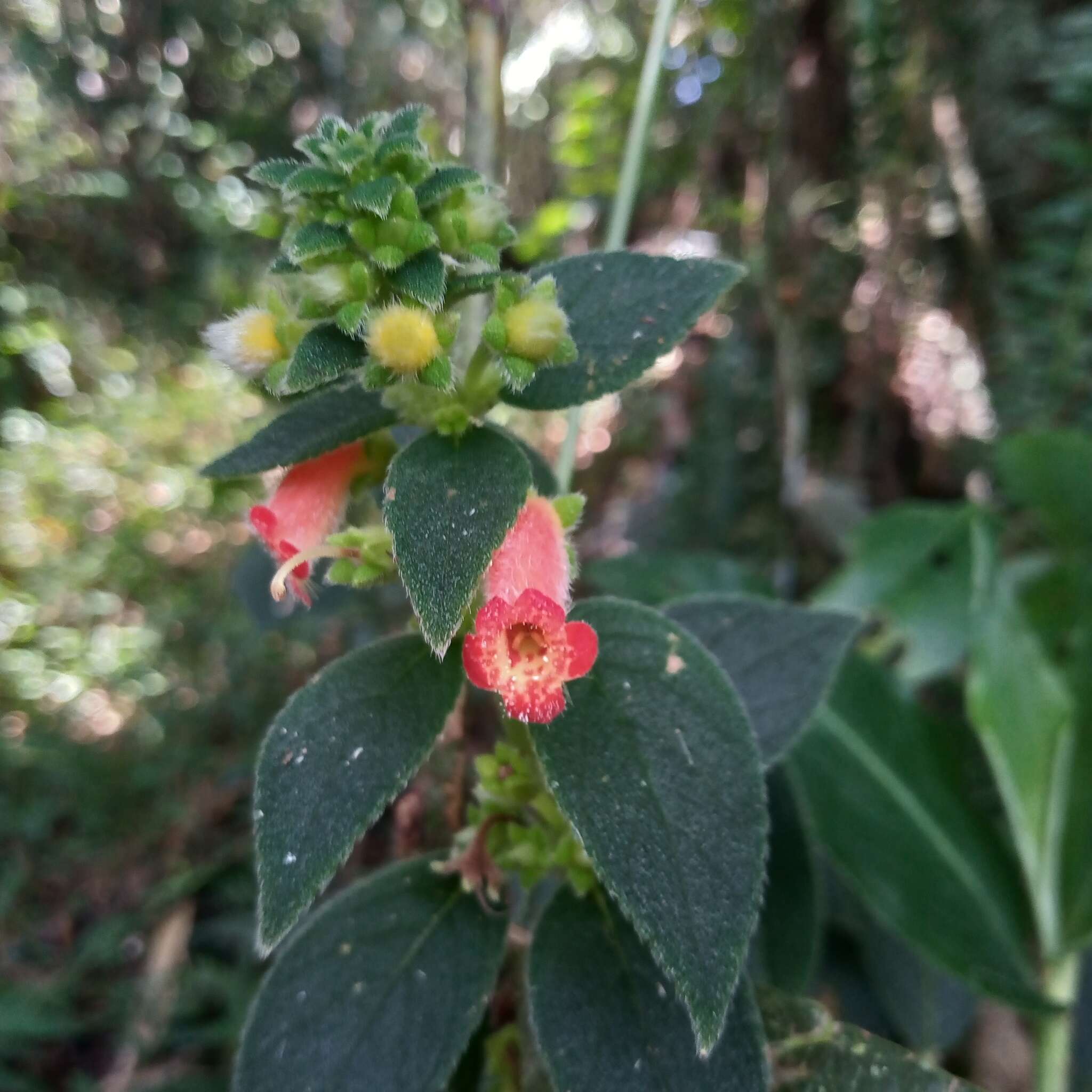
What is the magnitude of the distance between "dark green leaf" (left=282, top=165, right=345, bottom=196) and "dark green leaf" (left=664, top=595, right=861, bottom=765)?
0.40 meters

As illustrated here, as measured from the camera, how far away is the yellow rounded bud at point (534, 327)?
41 centimetres

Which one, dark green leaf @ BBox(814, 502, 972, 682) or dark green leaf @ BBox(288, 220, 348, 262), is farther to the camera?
dark green leaf @ BBox(814, 502, 972, 682)

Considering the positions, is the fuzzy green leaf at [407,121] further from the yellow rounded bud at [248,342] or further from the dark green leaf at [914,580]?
the dark green leaf at [914,580]

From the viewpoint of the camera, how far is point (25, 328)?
1870 millimetres

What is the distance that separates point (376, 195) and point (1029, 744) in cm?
88

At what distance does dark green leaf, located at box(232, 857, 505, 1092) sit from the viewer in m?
0.46

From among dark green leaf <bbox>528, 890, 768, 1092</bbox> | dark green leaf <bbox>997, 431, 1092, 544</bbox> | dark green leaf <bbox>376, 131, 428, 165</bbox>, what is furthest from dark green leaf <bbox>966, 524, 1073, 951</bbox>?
dark green leaf <bbox>376, 131, 428, 165</bbox>

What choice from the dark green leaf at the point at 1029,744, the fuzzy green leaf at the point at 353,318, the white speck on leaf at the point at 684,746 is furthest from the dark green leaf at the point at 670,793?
the dark green leaf at the point at 1029,744

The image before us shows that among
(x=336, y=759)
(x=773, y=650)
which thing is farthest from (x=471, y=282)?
(x=773, y=650)

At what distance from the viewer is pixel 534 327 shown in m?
0.41

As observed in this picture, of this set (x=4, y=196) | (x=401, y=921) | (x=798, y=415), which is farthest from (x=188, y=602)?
(x=401, y=921)

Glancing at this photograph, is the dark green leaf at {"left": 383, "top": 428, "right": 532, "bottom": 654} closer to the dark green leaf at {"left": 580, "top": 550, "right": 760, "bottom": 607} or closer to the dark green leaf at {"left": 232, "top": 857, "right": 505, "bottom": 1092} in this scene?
the dark green leaf at {"left": 232, "top": 857, "right": 505, "bottom": 1092}

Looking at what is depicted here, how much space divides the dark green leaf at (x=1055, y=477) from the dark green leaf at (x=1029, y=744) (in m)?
0.29

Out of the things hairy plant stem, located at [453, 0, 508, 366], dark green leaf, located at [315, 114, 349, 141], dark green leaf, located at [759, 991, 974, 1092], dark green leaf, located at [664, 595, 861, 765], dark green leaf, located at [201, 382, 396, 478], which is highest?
hairy plant stem, located at [453, 0, 508, 366]
